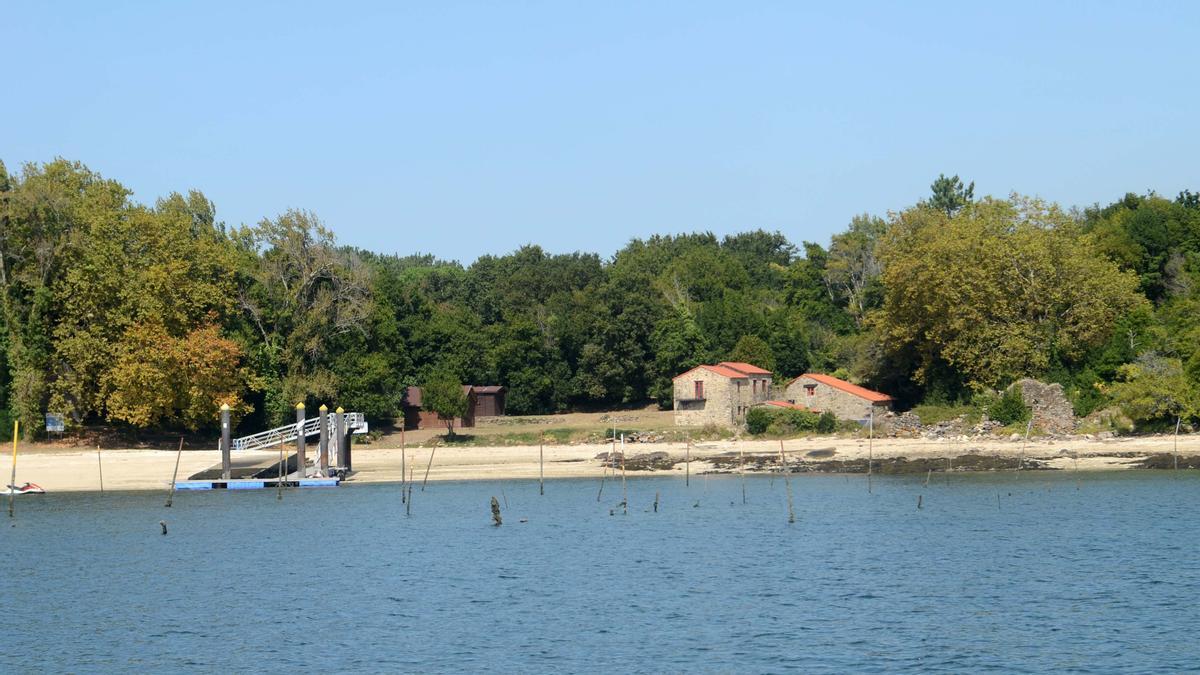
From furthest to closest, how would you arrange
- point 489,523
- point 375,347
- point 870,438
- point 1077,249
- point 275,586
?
1. point 375,347
2. point 1077,249
3. point 870,438
4. point 489,523
5. point 275,586

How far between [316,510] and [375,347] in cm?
2629

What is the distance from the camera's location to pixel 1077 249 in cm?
7238

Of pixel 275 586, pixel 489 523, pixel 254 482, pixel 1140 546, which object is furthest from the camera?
pixel 254 482

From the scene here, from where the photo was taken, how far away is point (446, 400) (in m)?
75.2

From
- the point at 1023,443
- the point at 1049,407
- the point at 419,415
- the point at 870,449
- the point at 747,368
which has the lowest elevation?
the point at 870,449

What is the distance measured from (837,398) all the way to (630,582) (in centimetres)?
3948

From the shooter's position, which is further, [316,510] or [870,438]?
[870,438]

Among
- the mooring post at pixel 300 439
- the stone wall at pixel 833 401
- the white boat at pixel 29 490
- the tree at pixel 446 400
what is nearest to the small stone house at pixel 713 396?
the stone wall at pixel 833 401

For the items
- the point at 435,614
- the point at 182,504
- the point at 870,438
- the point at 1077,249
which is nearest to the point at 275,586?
the point at 435,614

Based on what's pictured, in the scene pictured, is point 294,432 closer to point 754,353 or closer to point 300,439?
point 300,439

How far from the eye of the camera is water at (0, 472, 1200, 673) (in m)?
28.1

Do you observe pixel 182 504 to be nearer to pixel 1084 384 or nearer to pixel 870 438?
pixel 870 438

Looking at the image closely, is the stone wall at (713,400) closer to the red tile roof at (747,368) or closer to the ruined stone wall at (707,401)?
the ruined stone wall at (707,401)

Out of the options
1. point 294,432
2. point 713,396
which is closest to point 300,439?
point 294,432
